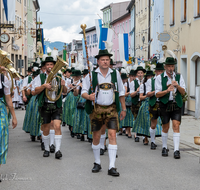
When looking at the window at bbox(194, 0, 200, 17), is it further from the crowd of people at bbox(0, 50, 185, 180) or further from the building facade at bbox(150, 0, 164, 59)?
→ the crowd of people at bbox(0, 50, 185, 180)

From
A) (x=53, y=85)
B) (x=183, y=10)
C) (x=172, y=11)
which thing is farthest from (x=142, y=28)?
(x=53, y=85)

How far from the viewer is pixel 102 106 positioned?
6879mm

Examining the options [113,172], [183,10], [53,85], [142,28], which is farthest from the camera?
[142,28]

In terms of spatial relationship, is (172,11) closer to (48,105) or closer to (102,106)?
(48,105)

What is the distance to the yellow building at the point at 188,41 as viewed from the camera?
18.7 meters

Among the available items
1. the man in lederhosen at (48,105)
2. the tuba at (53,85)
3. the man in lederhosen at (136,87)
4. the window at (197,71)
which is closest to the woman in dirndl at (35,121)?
the man in lederhosen at (48,105)

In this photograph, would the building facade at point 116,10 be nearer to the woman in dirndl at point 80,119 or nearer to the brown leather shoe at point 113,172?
the woman in dirndl at point 80,119

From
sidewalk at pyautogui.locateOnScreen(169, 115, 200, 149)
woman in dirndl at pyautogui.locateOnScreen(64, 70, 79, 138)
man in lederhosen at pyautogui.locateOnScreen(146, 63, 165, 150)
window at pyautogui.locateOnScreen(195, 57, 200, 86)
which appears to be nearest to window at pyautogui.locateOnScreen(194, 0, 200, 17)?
window at pyautogui.locateOnScreen(195, 57, 200, 86)

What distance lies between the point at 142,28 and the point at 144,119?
101 ft

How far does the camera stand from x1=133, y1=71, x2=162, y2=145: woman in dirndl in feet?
34.5

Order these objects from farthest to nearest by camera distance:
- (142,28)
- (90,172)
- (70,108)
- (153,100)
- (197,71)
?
(142,28)
(197,71)
(70,108)
(153,100)
(90,172)

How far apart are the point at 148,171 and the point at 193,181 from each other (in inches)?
37.0

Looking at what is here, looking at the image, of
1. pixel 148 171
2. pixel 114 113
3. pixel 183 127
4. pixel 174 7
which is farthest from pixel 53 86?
pixel 174 7

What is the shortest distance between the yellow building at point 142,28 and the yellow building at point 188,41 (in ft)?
40.3
